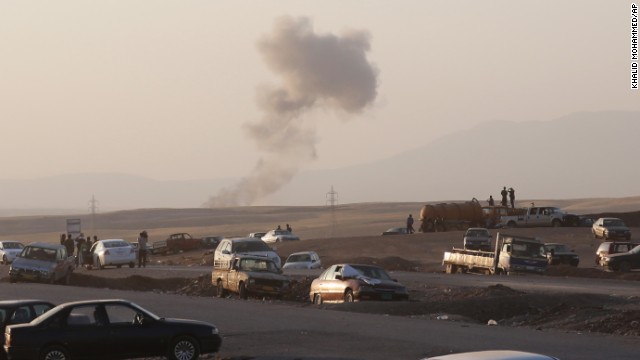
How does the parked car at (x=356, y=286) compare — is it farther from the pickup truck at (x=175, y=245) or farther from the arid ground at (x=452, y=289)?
the pickup truck at (x=175, y=245)

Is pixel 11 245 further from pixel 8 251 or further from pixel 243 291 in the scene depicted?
pixel 243 291

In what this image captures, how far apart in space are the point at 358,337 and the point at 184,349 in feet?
19.0

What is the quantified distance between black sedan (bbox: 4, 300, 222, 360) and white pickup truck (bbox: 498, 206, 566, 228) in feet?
215

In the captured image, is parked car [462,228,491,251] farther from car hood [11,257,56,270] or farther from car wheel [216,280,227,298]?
car hood [11,257,56,270]

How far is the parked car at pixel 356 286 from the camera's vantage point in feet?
119

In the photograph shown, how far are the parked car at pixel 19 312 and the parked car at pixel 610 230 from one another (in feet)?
183

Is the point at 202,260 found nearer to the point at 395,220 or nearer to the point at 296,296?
the point at 296,296

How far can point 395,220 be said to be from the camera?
175m

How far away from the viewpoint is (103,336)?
21.0 m

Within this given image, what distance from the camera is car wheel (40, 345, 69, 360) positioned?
67.5 feet

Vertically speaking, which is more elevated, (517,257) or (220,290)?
(517,257)

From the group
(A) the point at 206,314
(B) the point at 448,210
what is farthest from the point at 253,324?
(B) the point at 448,210

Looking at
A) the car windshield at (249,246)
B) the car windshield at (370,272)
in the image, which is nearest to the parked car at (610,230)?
the car windshield at (249,246)

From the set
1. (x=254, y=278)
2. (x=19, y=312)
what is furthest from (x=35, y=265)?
(x=19, y=312)
